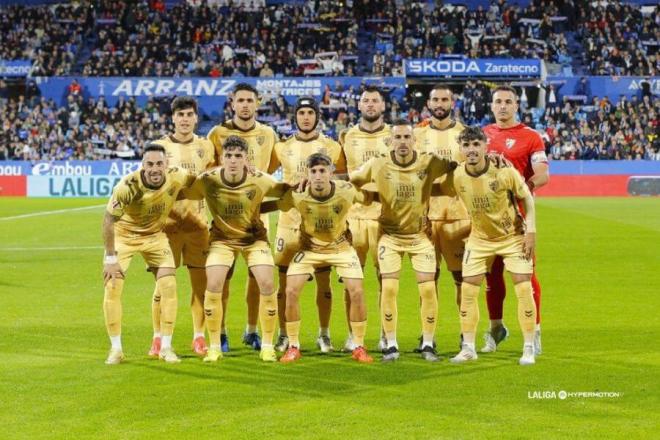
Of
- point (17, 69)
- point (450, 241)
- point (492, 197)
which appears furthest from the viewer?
point (17, 69)

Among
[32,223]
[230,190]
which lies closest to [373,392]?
[230,190]

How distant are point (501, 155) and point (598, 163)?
31.1m

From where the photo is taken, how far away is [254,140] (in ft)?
32.5

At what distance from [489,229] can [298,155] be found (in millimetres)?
2063

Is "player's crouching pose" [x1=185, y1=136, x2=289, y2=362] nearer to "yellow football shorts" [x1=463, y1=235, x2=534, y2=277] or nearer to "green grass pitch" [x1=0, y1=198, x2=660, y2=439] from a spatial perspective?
"green grass pitch" [x1=0, y1=198, x2=660, y2=439]

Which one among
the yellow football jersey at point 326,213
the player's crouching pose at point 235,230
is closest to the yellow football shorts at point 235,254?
the player's crouching pose at point 235,230

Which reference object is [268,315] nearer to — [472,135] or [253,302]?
[253,302]

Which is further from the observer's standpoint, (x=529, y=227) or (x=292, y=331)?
(x=292, y=331)

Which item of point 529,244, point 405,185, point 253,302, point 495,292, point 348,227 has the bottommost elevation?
point 253,302

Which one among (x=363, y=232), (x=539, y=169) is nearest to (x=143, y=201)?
(x=363, y=232)

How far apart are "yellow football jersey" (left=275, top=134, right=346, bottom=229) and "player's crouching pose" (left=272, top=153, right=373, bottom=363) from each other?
0.57 m

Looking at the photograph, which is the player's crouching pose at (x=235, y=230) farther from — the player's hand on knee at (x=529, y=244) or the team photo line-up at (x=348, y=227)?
the player's hand on knee at (x=529, y=244)

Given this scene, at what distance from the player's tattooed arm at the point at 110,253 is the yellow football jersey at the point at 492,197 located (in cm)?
299

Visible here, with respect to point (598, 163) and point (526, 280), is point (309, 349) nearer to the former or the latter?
point (526, 280)
